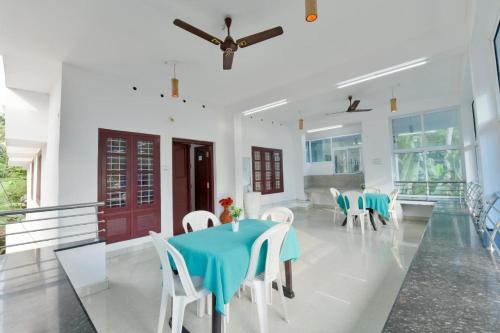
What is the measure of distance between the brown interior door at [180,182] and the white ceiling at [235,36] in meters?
1.71

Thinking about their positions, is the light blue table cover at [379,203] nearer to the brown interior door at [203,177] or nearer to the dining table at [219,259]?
the dining table at [219,259]

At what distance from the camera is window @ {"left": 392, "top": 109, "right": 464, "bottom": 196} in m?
5.73

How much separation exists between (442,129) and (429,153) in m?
0.67

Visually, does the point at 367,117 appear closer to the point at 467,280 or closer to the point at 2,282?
the point at 467,280

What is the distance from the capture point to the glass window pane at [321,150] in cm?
850

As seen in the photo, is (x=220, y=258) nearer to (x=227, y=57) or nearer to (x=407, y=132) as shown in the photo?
(x=227, y=57)

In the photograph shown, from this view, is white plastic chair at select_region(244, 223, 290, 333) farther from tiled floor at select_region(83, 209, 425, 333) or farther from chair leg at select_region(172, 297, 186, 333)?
chair leg at select_region(172, 297, 186, 333)

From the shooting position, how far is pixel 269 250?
190 centimetres

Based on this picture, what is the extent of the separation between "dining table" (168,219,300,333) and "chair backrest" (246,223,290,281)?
61 millimetres

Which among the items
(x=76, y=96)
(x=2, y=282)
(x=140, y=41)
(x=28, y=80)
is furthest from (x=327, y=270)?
(x=28, y=80)

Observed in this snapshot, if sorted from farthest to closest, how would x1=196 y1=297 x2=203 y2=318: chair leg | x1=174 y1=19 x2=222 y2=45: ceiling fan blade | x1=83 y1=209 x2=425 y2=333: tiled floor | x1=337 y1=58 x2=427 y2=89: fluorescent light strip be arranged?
x1=337 y1=58 x2=427 y2=89: fluorescent light strip
x1=174 y1=19 x2=222 y2=45: ceiling fan blade
x1=196 y1=297 x2=203 y2=318: chair leg
x1=83 y1=209 x2=425 y2=333: tiled floor

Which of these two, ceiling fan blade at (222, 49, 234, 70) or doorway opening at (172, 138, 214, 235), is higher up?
ceiling fan blade at (222, 49, 234, 70)

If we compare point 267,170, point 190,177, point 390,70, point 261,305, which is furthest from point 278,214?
point 267,170

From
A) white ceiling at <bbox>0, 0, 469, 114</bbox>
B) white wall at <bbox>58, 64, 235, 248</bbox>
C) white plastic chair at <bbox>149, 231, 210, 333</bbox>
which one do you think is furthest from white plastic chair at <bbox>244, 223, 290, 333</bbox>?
white wall at <bbox>58, 64, 235, 248</bbox>
